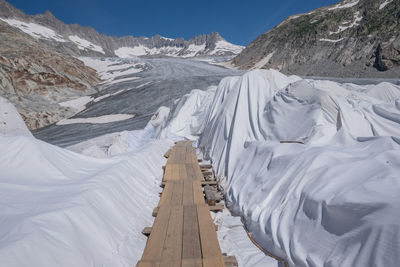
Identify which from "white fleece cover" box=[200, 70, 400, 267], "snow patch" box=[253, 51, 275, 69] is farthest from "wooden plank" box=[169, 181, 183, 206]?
"snow patch" box=[253, 51, 275, 69]

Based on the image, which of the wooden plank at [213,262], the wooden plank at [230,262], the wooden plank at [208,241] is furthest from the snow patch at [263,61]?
the wooden plank at [213,262]

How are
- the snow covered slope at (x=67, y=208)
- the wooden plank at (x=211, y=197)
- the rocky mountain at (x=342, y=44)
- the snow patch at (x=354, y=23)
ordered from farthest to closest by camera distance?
1. the snow patch at (x=354, y=23)
2. the rocky mountain at (x=342, y=44)
3. the wooden plank at (x=211, y=197)
4. the snow covered slope at (x=67, y=208)

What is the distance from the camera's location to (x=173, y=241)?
3.27 m

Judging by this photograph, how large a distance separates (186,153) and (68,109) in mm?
19183

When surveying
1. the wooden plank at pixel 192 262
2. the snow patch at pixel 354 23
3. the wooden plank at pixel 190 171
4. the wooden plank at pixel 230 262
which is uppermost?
the snow patch at pixel 354 23

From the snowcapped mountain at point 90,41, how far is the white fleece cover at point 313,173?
69544mm

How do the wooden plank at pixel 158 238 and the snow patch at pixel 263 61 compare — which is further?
the snow patch at pixel 263 61

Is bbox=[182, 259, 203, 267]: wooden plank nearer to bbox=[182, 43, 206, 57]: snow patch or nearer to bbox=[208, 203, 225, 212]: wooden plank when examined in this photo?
bbox=[208, 203, 225, 212]: wooden plank

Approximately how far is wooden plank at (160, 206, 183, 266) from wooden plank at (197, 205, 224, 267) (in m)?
0.31

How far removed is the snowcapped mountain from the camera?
286ft

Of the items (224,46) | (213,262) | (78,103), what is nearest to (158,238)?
(213,262)

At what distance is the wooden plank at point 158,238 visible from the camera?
9.76 ft

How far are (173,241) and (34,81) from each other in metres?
27.0

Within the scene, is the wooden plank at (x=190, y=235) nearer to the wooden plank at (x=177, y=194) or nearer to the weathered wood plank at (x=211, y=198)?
the wooden plank at (x=177, y=194)
